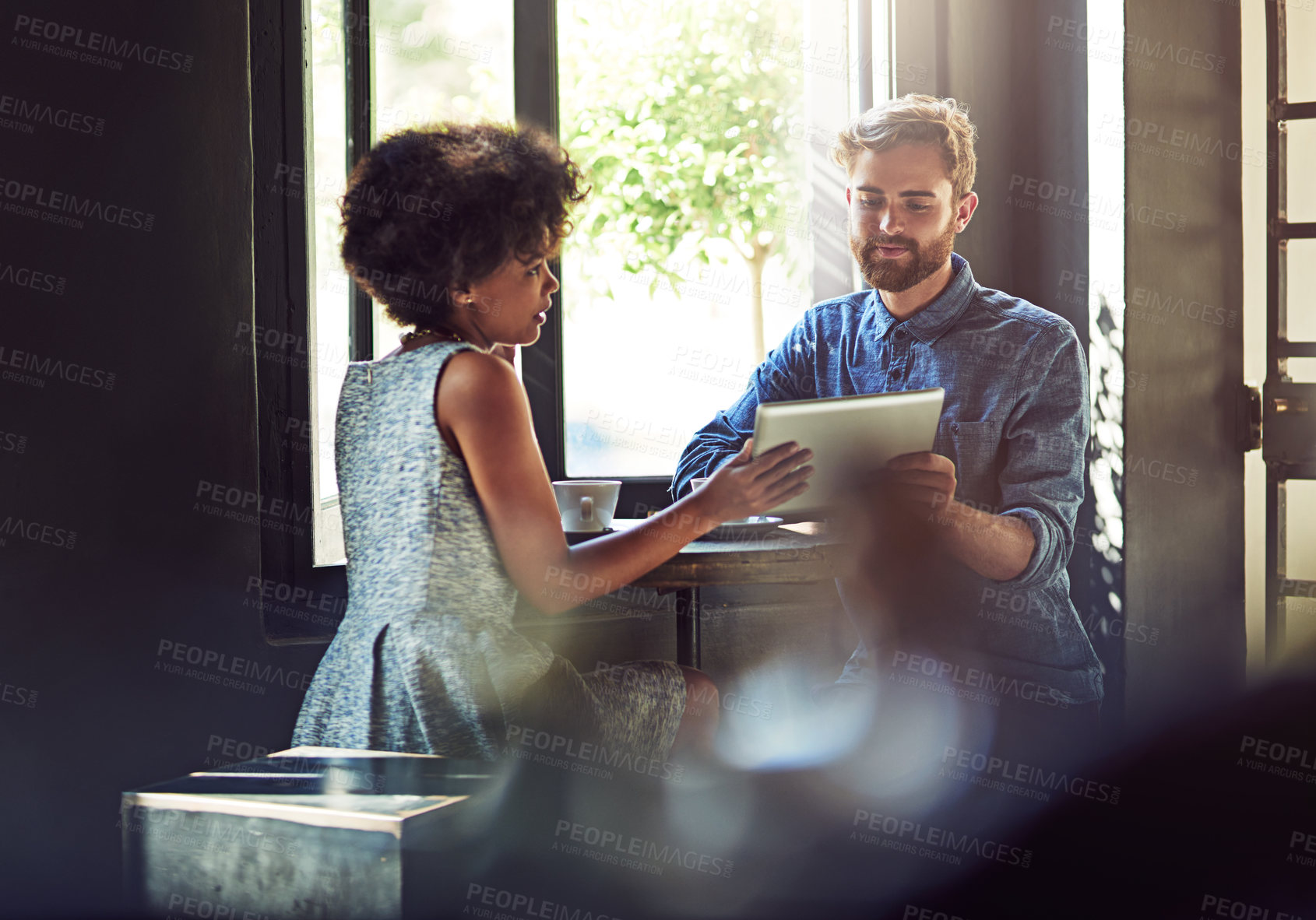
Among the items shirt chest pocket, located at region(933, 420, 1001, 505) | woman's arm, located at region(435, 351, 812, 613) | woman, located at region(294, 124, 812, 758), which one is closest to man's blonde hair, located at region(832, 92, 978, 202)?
shirt chest pocket, located at region(933, 420, 1001, 505)

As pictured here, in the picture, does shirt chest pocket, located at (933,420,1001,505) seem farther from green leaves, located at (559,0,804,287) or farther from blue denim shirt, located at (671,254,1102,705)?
green leaves, located at (559,0,804,287)

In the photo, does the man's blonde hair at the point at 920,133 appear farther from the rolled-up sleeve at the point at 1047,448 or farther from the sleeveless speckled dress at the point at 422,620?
the sleeveless speckled dress at the point at 422,620

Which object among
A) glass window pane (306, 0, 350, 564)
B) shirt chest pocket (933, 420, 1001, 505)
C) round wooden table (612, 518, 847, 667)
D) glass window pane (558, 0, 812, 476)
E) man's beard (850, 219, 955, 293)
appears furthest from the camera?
glass window pane (558, 0, 812, 476)

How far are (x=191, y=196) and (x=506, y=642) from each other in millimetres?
1213

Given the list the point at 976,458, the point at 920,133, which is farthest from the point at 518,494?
the point at 920,133

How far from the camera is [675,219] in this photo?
3266mm

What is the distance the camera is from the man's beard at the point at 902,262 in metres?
2.24

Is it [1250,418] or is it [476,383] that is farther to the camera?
[1250,418]

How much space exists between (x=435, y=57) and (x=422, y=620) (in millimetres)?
1872

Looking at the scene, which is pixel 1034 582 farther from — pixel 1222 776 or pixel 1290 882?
pixel 1222 776

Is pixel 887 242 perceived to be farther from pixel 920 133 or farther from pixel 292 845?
pixel 292 845

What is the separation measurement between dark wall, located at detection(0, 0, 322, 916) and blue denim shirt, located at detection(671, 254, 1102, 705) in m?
0.98

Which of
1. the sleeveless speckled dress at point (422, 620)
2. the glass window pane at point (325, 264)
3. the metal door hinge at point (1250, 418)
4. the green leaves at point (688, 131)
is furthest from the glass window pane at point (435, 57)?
A: the metal door hinge at point (1250, 418)

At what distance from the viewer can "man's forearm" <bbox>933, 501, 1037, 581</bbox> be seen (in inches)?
75.8
